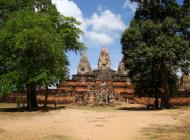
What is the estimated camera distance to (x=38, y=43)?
112ft

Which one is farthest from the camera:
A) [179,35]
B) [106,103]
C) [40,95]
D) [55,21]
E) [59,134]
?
[40,95]

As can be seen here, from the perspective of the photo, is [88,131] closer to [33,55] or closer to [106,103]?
[33,55]

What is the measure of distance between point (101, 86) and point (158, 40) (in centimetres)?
1974

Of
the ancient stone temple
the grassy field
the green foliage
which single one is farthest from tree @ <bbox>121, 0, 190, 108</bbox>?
the grassy field

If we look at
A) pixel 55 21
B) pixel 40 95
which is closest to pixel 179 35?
pixel 55 21

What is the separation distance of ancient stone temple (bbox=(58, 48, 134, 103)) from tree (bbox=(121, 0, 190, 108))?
8516 mm

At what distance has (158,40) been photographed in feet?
117

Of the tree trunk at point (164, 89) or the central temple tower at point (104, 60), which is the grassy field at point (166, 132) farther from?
the central temple tower at point (104, 60)

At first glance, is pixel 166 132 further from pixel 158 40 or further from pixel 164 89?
pixel 164 89

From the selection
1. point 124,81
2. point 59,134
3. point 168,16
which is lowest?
point 59,134

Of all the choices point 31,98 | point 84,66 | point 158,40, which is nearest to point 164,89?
point 158,40

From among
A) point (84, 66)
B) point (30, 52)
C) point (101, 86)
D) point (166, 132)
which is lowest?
point (166, 132)

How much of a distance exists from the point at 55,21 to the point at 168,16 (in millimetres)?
10835

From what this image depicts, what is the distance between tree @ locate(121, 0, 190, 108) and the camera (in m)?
35.6
